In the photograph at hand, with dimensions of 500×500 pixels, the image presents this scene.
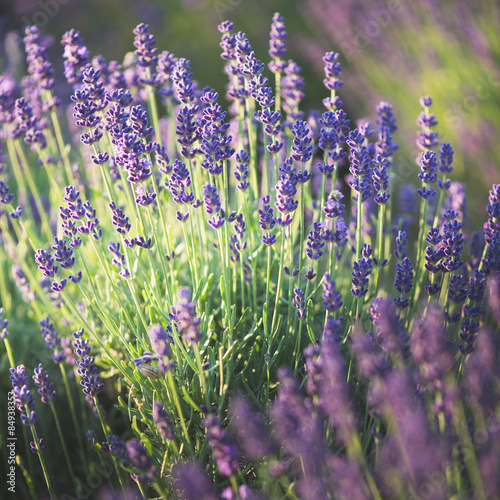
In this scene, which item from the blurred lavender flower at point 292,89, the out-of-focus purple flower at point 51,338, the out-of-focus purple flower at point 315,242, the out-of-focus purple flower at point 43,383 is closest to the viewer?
the out-of-focus purple flower at point 315,242

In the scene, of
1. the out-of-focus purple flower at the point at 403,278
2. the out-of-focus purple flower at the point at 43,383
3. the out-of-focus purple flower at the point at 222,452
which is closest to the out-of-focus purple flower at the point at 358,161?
the out-of-focus purple flower at the point at 403,278

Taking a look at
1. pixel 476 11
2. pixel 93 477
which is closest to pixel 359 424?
pixel 93 477

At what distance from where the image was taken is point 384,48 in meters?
4.82

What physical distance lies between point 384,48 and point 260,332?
4.04 metres

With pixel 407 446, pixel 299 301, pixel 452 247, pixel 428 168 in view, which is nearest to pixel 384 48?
pixel 428 168

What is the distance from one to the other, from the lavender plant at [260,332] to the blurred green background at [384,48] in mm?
1883

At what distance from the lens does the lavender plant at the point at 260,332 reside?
1.12m

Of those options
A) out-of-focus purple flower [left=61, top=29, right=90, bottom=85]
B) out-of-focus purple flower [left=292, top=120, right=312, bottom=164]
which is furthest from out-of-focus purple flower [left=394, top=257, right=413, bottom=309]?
out-of-focus purple flower [left=61, top=29, right=90, bottom=85]

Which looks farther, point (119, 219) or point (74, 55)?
point (74, 55)

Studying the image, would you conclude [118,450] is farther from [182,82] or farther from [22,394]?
[182,82]

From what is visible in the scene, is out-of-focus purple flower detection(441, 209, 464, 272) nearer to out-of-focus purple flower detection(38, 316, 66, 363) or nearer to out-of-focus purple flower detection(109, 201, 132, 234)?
out-of-focus purple flower detection(109, 201, 132, 234)

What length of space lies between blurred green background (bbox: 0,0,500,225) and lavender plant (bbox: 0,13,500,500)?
1.88m

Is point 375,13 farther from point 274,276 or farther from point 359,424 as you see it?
point 359,424

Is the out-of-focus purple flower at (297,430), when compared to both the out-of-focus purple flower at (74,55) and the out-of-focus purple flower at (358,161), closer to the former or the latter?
the out-of-focus purple flower at (358,161)
